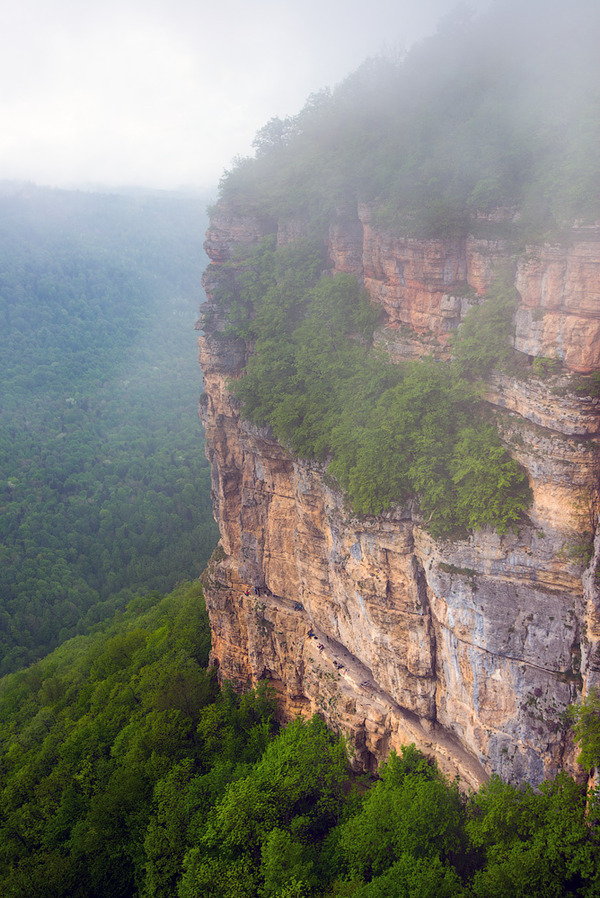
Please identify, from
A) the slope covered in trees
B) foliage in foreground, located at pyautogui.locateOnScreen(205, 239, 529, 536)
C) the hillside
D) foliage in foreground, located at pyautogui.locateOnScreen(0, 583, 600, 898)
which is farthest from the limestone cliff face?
the slope covered in trees

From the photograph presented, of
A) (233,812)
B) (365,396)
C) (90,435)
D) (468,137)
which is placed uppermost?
(468,137)

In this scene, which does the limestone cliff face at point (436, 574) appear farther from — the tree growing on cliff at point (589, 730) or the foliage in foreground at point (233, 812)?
the foliage in foreground at point (233, 812)

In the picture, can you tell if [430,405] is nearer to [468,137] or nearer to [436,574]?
[436,574]

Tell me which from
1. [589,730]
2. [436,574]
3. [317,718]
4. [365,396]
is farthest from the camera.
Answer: [317,718]

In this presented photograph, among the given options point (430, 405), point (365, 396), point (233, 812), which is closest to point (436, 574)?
point (430, 405)

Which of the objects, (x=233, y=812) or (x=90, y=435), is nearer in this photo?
(x=233, y=812)

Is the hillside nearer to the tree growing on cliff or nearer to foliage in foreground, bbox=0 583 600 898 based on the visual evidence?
the tree growing on cliff
